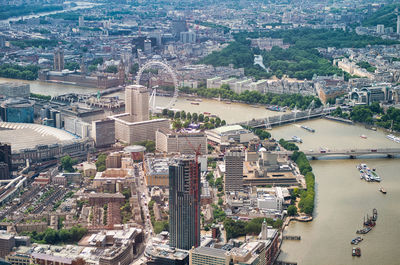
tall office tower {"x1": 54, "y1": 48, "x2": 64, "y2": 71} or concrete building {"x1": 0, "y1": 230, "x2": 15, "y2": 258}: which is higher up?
tall office tower {"x1": 54, "y1": 48, "x2": 64, "y2": 71}

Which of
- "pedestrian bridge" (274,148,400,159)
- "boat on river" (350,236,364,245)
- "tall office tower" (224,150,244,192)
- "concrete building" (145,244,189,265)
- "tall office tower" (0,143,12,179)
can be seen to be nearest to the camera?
"concrete building" (145,244,189,265)

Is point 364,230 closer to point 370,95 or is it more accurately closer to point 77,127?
point 77,127

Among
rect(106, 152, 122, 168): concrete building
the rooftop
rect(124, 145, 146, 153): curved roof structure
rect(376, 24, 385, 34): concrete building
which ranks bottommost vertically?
the rooftop

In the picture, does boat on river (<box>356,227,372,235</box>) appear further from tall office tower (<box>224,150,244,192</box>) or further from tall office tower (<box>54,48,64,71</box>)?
tall office tower (<box>54,48,64,71</box>)

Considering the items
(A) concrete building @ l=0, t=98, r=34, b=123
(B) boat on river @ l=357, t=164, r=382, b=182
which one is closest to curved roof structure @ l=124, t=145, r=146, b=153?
(A) concrete building @ l=0, t=98, r=34, b=123

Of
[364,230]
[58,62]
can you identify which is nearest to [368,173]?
[364,230]

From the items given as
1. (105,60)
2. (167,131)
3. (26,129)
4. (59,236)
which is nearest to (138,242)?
(59,236)

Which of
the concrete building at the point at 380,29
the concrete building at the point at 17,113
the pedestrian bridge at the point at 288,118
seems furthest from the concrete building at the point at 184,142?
the concrete building at the point at 380,29
